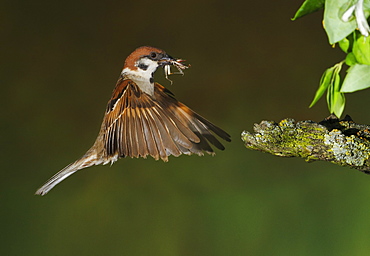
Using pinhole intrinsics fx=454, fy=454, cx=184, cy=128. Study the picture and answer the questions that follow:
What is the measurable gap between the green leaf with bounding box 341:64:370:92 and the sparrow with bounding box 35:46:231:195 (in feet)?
1.28

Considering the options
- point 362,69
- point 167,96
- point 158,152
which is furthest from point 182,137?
point 362,69

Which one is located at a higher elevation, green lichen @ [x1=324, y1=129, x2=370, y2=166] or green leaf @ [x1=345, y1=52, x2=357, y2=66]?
green leaf @ [x1=345, y1=52, x2=357, y2=66]

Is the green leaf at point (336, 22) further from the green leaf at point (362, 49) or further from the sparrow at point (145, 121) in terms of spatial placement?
the sparrow at point (145, 121)

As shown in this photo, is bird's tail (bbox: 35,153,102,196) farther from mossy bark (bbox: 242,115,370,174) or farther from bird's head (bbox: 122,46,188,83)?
mossy bark (bbox: 242,115,370,174)

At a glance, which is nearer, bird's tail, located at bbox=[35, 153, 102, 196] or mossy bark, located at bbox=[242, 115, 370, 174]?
mossy bark, located at bbox=[242, 115, 370, 174]

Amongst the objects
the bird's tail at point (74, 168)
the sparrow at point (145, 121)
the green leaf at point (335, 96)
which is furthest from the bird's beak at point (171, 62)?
the green leaf at point (335, 96)

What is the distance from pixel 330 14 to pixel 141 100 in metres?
0.48

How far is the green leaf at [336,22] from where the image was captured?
234 millimetres

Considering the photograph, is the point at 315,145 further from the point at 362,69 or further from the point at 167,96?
the point at 167,96

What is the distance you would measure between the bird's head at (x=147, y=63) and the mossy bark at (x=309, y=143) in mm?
276

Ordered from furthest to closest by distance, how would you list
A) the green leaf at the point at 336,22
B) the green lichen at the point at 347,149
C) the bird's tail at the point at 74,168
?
the bird's tail at the point at 74,168 < the green lichen at the point at 347,149 < the green leaf at the point at 336,22

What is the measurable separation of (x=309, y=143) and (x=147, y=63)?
348 mm

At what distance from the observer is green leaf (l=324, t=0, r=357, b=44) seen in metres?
0.23

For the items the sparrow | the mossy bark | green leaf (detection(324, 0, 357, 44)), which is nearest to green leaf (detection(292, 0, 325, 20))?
green leaf (detection(324, 0, 357, 44))
